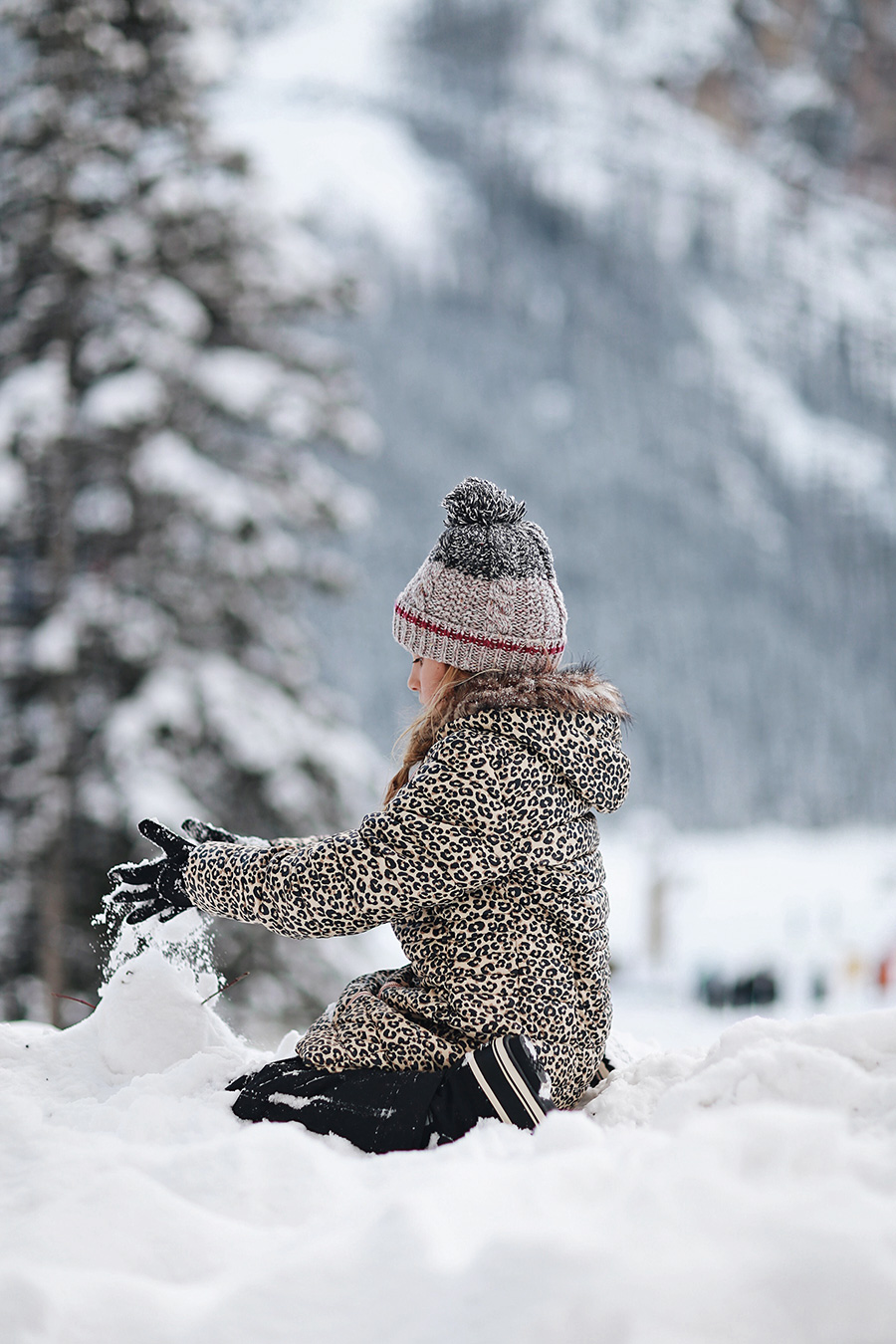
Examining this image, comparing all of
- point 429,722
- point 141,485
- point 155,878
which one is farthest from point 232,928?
point 429,722

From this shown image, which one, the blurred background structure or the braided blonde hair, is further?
the blurred background structure

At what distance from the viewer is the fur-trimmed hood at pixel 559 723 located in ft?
7.03

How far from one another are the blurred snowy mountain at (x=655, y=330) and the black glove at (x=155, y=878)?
2995 cm

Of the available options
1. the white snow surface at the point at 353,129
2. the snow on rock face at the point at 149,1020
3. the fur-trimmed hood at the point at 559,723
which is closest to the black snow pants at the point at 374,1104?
the snow on rock face at the point at 149,1020

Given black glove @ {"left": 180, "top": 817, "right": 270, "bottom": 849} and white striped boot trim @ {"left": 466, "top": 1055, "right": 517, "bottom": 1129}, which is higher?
black glove @ {"left": 180, "top": 817, "right": 270, "bottom": 849}

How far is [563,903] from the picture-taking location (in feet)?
7.11

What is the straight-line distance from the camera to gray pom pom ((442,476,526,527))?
2291 mm

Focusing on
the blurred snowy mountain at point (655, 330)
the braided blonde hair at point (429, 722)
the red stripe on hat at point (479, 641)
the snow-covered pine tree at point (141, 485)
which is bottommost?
the braided blonde hair at point (429, 722)

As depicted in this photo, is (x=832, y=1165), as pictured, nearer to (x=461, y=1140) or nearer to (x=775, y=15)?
(x=461, y=1140)

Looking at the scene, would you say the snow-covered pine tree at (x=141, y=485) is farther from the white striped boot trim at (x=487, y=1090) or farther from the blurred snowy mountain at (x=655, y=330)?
the blurred snowy mountain at (x=655, y=330)

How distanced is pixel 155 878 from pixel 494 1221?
1206 millimetres

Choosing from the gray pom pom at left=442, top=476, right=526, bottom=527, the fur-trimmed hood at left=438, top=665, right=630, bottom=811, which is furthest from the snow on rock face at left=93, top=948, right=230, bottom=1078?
the gray pom pom at left=442, top=476, right=526, bottom=527

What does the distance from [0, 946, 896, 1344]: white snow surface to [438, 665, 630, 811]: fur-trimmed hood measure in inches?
21.7

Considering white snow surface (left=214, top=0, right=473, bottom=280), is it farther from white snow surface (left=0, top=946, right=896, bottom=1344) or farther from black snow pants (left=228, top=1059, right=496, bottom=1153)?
white snow surface (left=0, top=946, right=896, bottom=1344)
